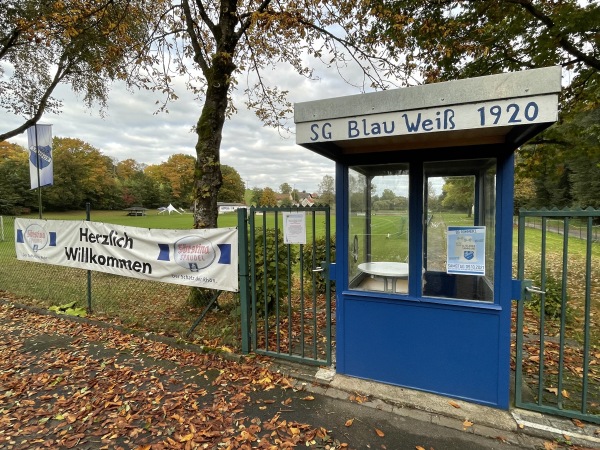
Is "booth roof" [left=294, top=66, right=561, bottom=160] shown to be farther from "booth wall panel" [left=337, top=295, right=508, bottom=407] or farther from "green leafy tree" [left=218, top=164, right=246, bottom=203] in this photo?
"green leafy tree" [left=218, top=164, right=246, bottom=203]

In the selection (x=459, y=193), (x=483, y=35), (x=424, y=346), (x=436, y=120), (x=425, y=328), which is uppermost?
(x=483, y=35)

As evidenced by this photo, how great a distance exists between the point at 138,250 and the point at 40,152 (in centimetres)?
596

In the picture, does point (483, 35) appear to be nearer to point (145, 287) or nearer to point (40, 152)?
point (145, 287)

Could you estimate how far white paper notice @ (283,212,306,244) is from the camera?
363 cm

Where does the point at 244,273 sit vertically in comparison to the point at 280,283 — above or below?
above

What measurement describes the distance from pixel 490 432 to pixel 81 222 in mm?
6176

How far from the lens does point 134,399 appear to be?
3166 mm

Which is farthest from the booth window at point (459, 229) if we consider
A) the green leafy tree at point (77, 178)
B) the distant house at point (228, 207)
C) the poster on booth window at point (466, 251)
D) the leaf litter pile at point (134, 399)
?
the green leafy tree at point (77, 178)

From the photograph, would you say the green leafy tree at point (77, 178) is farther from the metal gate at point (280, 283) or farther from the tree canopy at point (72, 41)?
the metal gate at point (280, 283)

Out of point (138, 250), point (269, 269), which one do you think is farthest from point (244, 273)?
point (138, 250)

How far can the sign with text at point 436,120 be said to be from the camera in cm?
222

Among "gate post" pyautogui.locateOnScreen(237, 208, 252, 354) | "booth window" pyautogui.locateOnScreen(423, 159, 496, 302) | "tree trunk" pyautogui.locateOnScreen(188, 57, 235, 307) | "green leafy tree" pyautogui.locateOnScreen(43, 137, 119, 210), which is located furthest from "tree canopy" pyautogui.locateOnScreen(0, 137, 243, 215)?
"booth window" pyautogui.locateOnScreen(423, 159, 496, 302)

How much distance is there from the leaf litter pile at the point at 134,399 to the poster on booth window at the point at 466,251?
1.84m

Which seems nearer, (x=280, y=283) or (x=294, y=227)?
(x=294, y=227)
